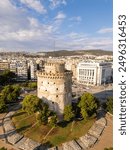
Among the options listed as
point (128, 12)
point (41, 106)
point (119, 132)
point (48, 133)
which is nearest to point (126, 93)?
point (119, 132)

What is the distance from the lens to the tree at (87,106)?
164 ft

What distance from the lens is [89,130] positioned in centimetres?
4697

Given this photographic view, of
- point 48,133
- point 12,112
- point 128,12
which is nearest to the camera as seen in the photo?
point 128,12

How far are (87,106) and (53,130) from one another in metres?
10.1

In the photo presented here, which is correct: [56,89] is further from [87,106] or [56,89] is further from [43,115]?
[87,106]

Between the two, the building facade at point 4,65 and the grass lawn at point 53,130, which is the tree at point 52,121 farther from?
the building facade at point 4,65

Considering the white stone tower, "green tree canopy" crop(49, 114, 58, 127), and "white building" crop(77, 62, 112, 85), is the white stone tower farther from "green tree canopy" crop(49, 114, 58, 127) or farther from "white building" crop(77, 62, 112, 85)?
"white building" crop(77, 62, 112, 85)

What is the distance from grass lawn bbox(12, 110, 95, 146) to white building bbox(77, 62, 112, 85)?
79.6 meters

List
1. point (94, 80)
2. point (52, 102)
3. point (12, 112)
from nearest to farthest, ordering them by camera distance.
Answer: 1. point (52, 102)
2. point (12, 112)
3. point (94, 80)

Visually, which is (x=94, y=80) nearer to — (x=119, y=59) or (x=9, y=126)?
(x=9, y=126)

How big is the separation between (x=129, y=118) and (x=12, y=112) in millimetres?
53162

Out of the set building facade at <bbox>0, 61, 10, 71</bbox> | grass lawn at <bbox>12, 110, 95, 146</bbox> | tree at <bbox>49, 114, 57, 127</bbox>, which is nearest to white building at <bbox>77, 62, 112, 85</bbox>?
building facade at <bbox>0, 61, 10, 71</bbox>

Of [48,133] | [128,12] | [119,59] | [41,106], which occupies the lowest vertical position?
[48,133]

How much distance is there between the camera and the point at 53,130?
153 ft
